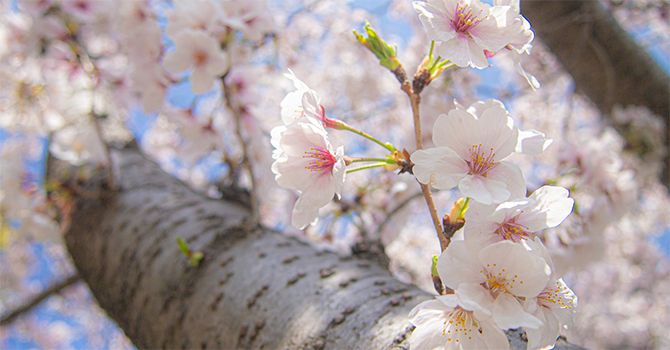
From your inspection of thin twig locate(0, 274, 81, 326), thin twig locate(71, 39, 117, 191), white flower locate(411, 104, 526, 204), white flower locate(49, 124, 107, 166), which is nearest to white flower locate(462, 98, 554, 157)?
white flower locate(411, 104, 526, 204)

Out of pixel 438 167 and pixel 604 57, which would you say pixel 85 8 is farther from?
pixel 604 57

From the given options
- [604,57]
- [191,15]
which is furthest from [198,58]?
[604,57]

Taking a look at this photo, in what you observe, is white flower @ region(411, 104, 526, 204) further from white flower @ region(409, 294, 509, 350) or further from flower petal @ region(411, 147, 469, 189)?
white flower @ region(409, 294, 509, 350)

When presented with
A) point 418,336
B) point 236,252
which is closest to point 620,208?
point 418,336

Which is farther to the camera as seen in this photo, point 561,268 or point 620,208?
point 620,208

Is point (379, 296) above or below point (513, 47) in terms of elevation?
below

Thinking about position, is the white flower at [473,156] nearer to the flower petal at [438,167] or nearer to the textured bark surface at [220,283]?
the flower petal at [438,167]

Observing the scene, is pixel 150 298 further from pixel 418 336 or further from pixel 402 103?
pixel 402 103
